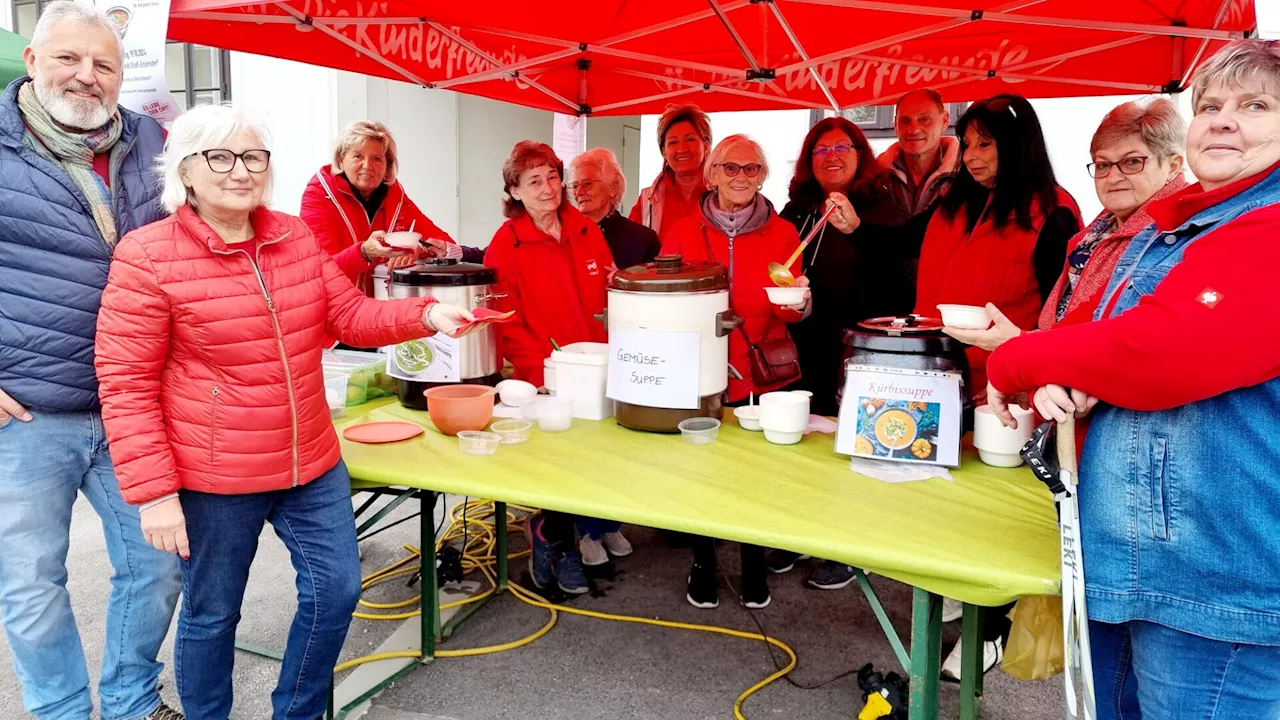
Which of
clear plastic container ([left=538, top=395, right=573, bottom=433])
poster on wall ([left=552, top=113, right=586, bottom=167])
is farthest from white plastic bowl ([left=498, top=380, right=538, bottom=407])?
poster on wall ([left=552, top=113, right=586, bottom=167])

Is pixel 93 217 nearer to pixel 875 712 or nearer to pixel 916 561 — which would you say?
pixel 916 561

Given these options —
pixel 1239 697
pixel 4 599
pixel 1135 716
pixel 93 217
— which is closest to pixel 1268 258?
pixel 1239 697

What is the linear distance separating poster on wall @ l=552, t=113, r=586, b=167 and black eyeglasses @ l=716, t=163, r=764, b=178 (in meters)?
1.74

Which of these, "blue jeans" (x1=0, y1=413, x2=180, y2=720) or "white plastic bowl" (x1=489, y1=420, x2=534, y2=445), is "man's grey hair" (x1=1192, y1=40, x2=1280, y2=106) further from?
"blue jeans" (x1=0, y1=413, x2=180, y2=720)

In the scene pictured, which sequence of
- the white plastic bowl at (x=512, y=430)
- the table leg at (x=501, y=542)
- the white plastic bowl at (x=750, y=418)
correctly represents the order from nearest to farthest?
the white plastic bowl at (x=512, y=430) < the white plastic bowl at (x=750, y=418) < the table leg at (x=501, y=542)

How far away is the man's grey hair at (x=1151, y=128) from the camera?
7.33 feet

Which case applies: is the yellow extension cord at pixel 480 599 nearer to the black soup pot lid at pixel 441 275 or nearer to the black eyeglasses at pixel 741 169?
the black soup pot lid at pixel 441 275

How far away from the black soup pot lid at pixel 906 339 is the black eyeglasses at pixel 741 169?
1256 millimetres

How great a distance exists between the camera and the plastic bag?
6.39ft

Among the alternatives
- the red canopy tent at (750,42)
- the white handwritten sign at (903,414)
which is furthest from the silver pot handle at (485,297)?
the white handwritten sign at (903,414)

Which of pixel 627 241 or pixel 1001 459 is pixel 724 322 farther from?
pixel 627 241

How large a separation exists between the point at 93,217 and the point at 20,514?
82 centimetres

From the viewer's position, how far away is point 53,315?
2092 millimetres

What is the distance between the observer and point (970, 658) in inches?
81.0
